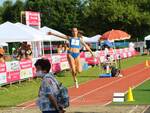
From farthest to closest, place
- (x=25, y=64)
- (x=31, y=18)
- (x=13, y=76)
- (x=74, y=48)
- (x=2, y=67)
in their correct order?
(x=31, y=18)
(x=25, y=64)
(x=13, y=76)
(x=2, y=67)
(x=74, y=48)

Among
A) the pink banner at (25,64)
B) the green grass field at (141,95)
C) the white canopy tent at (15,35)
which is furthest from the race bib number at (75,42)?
the white canopy tent at (15,35)

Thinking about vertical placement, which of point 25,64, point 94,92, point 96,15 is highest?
point 96,15

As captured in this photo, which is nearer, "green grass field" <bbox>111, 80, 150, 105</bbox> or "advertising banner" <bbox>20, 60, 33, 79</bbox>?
"green grass field" <bbox>111, 80, 150, 105</bbox>

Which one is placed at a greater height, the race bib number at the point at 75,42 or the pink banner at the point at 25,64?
the race bib number at the point at 75,42

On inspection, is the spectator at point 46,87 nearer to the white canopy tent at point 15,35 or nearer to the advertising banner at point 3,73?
the advertising banner at point 3,73

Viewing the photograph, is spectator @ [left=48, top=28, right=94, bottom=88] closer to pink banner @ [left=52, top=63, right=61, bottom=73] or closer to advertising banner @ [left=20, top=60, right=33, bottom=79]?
advertising banner @ [left=20, top=60, right=33, bottom=79]

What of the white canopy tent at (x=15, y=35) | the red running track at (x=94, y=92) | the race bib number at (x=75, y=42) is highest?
the white canopy tent at (x=15, y=35)

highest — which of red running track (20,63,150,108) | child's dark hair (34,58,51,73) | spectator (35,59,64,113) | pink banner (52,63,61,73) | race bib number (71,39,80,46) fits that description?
race bib number (71,39,80,46)

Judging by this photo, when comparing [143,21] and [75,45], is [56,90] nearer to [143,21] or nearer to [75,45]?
[75,45]

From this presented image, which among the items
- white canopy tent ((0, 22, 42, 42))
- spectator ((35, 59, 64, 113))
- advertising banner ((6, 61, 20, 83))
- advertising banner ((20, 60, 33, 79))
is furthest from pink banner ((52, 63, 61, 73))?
spectator ((35, 59, 64, 113))

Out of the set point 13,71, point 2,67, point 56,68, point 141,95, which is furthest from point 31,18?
point 141,95

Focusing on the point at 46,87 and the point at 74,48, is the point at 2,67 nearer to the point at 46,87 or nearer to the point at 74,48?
the point at 74,48

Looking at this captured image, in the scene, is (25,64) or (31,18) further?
(31,18)

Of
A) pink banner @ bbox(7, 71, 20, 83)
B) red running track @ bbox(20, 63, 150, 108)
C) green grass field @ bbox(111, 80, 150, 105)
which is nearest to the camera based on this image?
green grass field @ bbox(111, 80, 150, 105)
